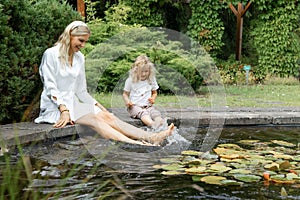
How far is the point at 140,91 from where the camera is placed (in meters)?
5.76

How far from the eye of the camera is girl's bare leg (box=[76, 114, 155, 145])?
4.47 metres

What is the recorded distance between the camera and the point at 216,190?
3.06 metres

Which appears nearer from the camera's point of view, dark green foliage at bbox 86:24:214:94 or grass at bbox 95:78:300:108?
grass at bbox 95:78:300:108

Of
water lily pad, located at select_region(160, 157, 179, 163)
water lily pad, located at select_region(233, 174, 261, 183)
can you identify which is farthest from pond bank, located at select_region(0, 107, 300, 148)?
water lily pad, located at select_region(233, 174, 261, 183)

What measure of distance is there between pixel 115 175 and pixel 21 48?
7.19ft

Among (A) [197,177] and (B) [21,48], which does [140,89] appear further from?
(A) [197,177]

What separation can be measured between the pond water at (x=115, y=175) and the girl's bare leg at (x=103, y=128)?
0.23 ft

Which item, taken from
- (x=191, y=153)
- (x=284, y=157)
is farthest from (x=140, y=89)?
(x=284, y=157)

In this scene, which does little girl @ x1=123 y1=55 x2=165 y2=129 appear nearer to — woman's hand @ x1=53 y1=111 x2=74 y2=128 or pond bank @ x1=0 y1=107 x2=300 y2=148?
pond bank @ x1=0 y1=107 x2=300 y2=148

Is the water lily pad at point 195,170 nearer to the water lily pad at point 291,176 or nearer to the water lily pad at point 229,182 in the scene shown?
the water lily pad at point 229,182

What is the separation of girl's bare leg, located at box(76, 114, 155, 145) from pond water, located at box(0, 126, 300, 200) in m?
0.07

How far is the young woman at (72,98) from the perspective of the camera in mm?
4594

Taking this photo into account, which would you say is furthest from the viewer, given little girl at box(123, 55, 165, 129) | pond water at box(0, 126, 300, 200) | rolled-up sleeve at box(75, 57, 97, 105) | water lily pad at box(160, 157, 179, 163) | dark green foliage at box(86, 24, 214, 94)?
dark green foliage at box(86, 24, 214, 94)

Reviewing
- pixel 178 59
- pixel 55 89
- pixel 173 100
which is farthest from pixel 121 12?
pixel 55 89
